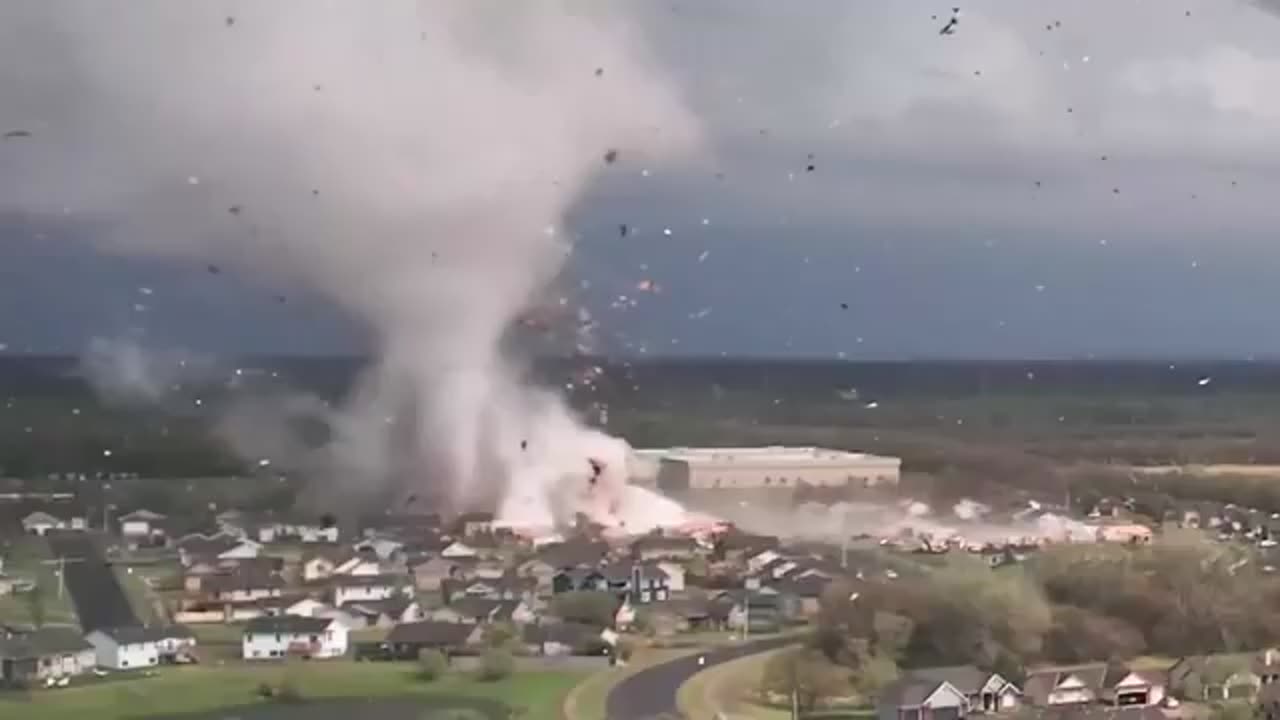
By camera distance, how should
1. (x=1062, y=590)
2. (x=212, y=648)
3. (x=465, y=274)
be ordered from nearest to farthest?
(x=212, y=648), (x=465, y=274), (x=1062, y=590)

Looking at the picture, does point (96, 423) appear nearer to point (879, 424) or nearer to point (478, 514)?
point (478, 514)

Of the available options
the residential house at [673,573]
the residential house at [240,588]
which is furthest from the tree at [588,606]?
the residential house at [240,588]

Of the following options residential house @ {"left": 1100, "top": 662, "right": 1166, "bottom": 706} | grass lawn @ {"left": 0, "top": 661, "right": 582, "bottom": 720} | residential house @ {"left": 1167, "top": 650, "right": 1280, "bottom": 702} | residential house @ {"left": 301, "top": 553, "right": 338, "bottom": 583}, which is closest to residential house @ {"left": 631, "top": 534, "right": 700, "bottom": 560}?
grass lawn @ {"left": 0, "top": 661, "right": 582, "bottom": 720}

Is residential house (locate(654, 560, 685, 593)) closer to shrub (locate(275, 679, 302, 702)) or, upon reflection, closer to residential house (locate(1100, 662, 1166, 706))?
shrub (locate(275, 679, 302, 702))

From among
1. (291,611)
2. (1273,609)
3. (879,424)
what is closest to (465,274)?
(291,611)

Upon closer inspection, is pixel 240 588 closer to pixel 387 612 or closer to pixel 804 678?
pixel 387 612

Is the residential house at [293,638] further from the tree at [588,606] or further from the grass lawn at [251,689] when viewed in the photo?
the tree at [588,606]
